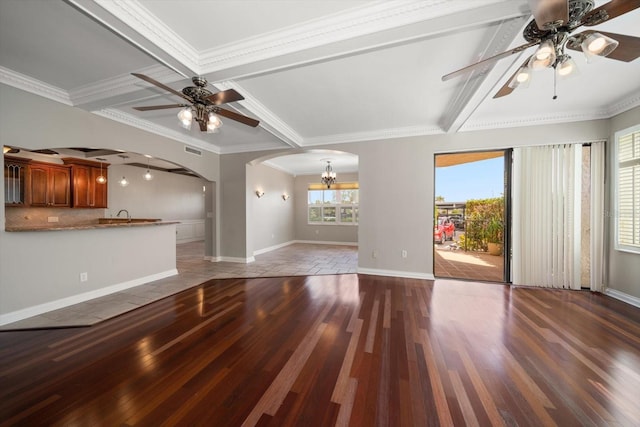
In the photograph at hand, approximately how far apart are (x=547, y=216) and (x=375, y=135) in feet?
10.8

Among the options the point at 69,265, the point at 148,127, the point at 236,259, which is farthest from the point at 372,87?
the point at 236,259

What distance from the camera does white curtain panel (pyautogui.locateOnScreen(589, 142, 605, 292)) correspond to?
11.9ft

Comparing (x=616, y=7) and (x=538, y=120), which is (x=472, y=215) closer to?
(x=538, y=120)

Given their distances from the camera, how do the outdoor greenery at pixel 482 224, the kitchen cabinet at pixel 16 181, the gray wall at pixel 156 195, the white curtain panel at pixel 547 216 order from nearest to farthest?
the white curtain panel at pixel 547 216
the kitchen cabinet at pixel 16 181
the outdoor greenery at pixel 482 224
the gray wall at pixel 156 195

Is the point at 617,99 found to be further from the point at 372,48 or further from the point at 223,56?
the point at 223,56

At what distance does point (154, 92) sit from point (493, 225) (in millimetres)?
7848

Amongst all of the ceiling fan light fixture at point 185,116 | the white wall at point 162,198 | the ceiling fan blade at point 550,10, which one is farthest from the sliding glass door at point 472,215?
the white wall at point 162,198

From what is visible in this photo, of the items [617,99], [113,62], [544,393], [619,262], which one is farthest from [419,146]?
[113,62]

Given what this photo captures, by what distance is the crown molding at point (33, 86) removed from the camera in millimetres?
2623

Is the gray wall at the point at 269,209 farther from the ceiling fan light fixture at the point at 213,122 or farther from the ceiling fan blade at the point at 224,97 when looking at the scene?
the ceiling fan blade at the point at 224,97

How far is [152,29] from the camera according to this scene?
1932 millimetres

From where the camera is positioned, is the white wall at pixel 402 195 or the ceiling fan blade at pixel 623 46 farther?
the white wall at pixel 402 195

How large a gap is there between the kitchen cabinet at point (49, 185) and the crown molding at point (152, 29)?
20.3 feet

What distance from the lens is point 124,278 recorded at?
3.79 metres
